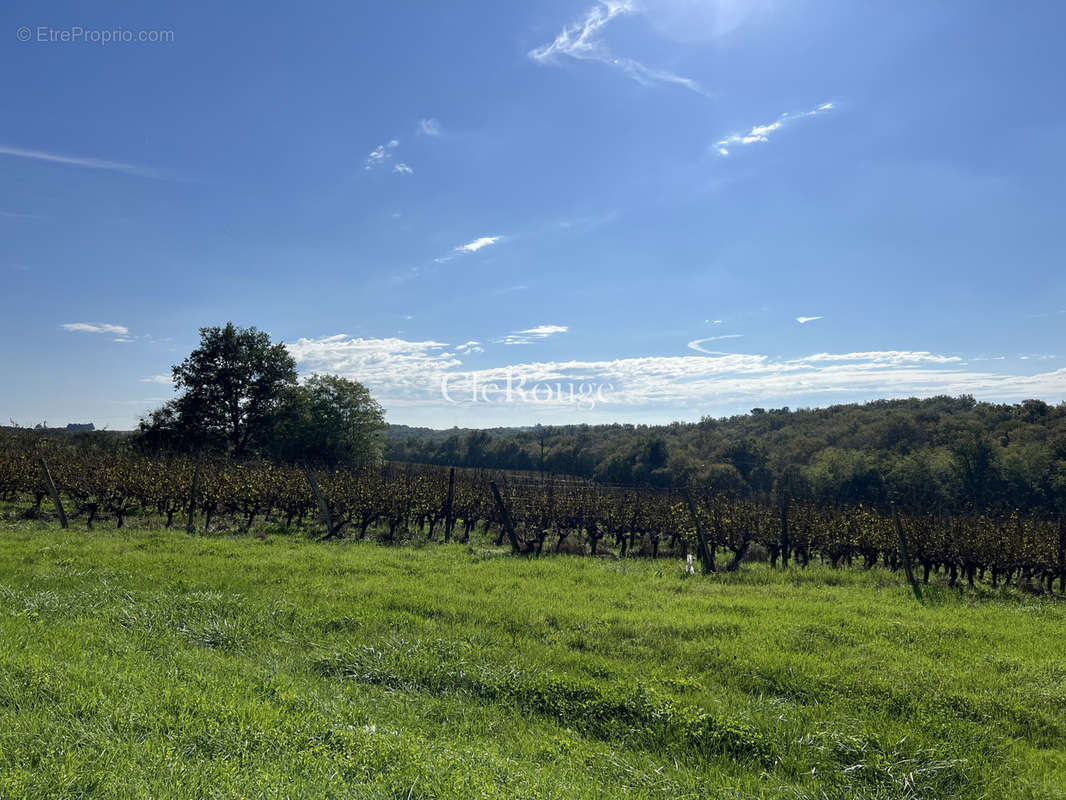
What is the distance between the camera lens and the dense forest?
126 ft

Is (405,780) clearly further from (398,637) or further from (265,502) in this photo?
(265,502)

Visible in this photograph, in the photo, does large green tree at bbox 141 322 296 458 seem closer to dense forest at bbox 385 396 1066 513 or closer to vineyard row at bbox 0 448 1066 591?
vineyard row at bbox 0 448 1066 591

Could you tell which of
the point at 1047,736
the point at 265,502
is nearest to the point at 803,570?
the point at 1047,736

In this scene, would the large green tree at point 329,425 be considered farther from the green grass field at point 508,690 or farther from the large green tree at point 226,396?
the green grass field at point 508,690

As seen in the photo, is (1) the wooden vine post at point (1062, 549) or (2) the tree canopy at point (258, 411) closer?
(1) the wooden vine post at point (1062, 549)

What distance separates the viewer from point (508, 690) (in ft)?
17.8

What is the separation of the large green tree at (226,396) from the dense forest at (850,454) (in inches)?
846

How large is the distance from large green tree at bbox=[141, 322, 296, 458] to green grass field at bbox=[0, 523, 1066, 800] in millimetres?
26232

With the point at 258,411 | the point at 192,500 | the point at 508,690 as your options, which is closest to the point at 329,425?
the point at 258,411

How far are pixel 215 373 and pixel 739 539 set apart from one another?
3064cm

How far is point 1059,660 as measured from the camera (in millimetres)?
6383

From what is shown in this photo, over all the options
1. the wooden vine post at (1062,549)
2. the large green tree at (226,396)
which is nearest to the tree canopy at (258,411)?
the large green tree at (226,396)

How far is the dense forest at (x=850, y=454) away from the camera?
38.5m

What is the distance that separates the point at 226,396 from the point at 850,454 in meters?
45.1
